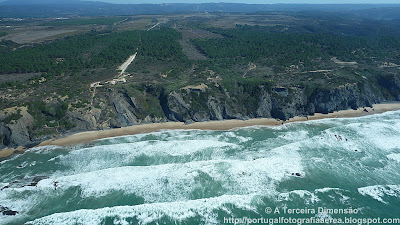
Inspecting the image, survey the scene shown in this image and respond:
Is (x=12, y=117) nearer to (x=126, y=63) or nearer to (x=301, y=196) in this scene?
(x=126, y=63)

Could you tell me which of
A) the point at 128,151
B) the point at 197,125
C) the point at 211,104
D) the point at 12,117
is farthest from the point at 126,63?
the point at 128,151

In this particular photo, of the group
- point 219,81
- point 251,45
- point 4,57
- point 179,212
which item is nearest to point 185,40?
point 251,45

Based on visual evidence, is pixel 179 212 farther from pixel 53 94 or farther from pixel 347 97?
pixel 347 97

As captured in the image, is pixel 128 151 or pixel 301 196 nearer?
pixel 301 196

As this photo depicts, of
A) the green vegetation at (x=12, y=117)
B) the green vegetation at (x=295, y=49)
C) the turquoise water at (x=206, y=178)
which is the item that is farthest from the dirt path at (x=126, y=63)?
the turquoise water at (x=206, y=178)

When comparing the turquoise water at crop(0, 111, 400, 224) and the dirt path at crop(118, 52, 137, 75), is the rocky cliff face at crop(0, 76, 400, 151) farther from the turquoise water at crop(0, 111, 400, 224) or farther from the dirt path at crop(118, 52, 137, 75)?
the dirt path at crop(118, 52, 137, 75)

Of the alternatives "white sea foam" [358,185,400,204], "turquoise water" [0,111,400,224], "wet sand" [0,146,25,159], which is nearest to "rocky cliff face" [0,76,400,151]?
"wet sand" [0,146,25,159]
